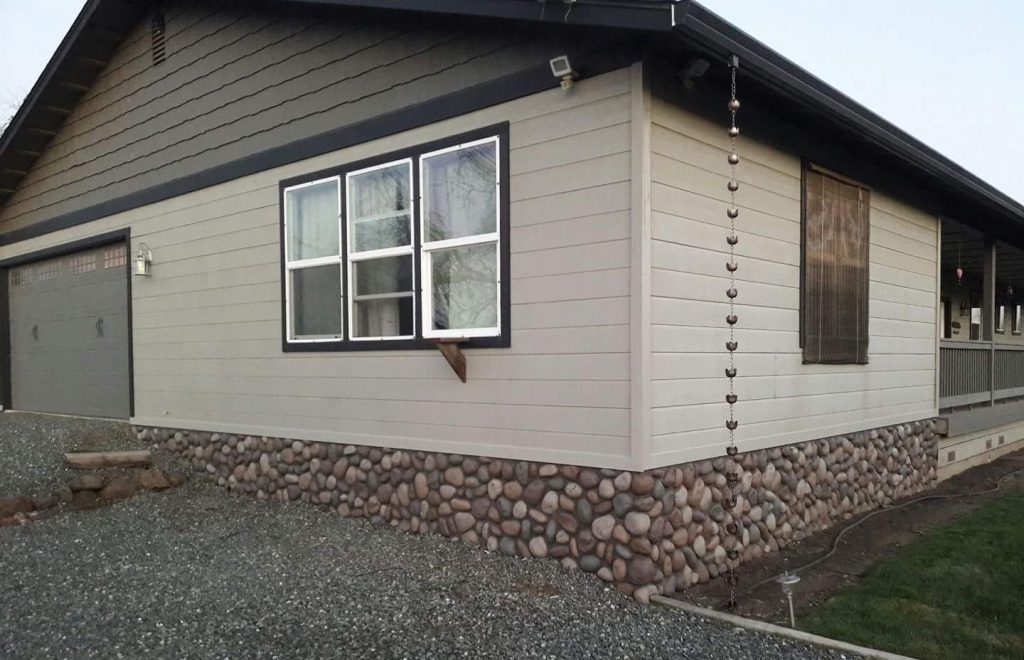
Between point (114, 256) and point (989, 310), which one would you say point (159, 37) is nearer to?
point (114, 256)

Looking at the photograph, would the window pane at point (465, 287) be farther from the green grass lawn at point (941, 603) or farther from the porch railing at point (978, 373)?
the porch railing at point (978, 373)

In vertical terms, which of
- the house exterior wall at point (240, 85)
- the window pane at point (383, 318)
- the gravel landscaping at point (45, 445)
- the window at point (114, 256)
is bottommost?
the gravel landscaping at point (45, 445)

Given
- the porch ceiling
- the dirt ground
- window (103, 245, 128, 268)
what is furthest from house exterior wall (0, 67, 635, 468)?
the porch ceiling

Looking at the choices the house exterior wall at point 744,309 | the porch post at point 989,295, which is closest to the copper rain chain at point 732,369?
the house exterior wall at point 744,309

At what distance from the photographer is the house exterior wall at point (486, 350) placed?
16.4ft

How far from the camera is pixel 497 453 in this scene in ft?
18.1

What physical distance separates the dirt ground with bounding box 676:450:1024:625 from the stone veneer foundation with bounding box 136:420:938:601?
13 cm

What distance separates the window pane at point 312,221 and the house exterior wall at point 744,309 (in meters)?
3.09

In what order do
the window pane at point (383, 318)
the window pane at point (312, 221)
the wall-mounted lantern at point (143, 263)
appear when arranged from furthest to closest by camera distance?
the wall-mounted lantern at point (143, 263) < the window pane at point (312, 221) < the window pane at point (383, 318)

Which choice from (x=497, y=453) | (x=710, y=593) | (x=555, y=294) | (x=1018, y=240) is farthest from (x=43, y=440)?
(x=1018, y=240)

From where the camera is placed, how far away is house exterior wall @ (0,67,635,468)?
16.4 ft

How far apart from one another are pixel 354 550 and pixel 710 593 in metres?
2.43

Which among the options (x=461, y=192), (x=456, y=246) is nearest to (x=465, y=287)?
(x=456, y=246)

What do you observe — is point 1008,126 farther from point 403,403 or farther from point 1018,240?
point 403,403
